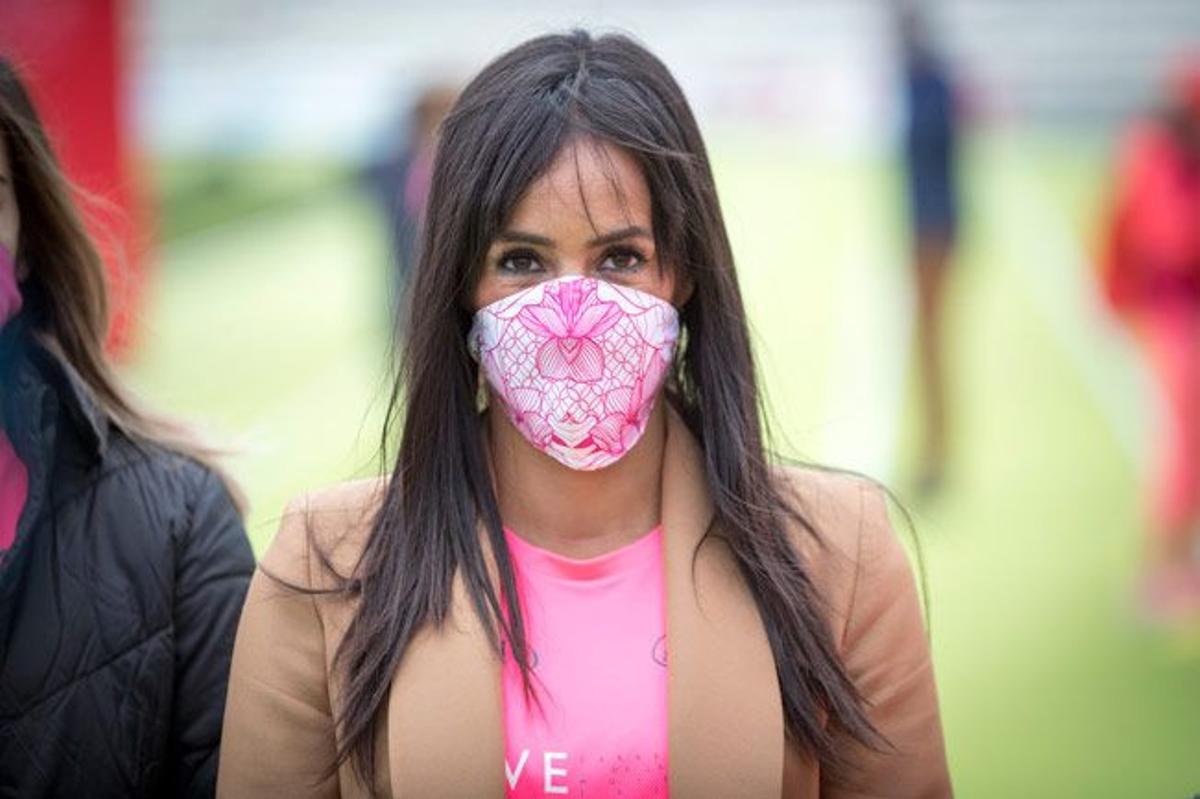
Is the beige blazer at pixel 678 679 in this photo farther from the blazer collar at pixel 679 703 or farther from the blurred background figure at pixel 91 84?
the blurred background figure at pixel 91 84

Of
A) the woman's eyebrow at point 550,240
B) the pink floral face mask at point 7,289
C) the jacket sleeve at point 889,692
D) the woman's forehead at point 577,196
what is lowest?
the jacket sleeve at point 889,692

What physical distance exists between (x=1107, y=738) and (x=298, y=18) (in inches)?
1011

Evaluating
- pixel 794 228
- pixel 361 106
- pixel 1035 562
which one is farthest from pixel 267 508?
pixel 361 106

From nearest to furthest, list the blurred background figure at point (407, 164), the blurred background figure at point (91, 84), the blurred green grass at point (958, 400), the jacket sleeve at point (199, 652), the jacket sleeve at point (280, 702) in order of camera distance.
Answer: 1. the jacket sleeve at point (280, 702)
2. the jacket sleeve at point (199, 652)
3. the blurred green grass at point (958, 400)
4. the blurred background figure at point (407, 164)
5. the blurred background figure at point (91, 84)

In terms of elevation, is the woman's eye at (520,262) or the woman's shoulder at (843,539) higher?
the woman's eye at (520,262)

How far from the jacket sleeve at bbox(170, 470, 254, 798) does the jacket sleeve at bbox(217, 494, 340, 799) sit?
217 mm

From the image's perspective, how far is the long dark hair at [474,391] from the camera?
2752 millimetres

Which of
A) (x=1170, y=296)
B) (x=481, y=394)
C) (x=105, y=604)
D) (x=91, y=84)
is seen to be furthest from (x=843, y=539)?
(x=91, y=84)

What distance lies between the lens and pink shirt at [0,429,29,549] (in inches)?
116

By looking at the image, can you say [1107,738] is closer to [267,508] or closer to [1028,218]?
[267,508]

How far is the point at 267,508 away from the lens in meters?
9.66

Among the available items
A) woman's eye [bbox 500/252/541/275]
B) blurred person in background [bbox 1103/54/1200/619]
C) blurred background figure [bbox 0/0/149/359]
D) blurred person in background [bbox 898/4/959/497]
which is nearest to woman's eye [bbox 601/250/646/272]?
woman's eye [bbox 500/252/541/275]

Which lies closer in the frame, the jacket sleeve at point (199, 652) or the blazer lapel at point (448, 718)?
the blazer lapel at point (448, 718)

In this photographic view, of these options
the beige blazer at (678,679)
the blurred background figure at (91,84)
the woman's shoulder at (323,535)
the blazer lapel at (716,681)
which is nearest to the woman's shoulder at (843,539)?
the beige blazer at (678,679)
